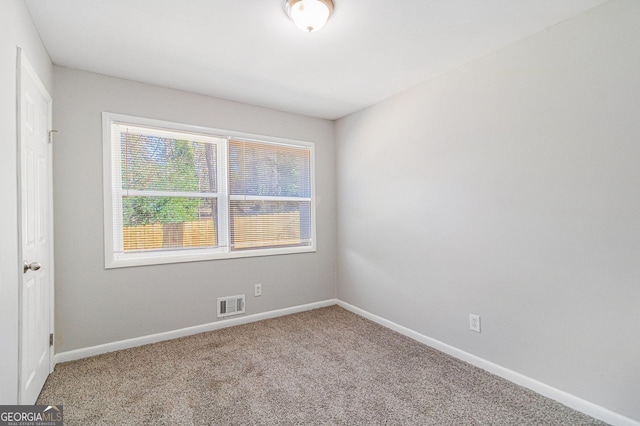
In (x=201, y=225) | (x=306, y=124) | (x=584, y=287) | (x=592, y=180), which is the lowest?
(x=584, y=287)

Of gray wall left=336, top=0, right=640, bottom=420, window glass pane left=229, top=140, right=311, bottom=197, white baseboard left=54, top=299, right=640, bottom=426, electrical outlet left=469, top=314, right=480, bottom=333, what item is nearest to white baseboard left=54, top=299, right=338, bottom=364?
white baseboard left=54, top=299, right=640, bottom=426

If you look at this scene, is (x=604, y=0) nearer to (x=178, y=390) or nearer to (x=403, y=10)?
(x=403, y=10)

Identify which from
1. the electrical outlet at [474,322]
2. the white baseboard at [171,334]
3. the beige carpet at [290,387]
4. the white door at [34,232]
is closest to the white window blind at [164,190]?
the white door at [34,232]

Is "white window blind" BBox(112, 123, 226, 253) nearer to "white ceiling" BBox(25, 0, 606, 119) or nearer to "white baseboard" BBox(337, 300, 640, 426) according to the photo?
"white ceiling" BBox(25, 0, 606, 119)

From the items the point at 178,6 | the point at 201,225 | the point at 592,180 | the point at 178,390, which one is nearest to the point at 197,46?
the point at 178,6

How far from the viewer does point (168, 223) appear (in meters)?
3.01

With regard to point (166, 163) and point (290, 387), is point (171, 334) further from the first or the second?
point (166, 163)

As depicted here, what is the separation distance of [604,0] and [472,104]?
89cm

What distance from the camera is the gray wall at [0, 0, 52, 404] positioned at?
4.63ft

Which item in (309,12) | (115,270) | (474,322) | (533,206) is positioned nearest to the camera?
(309,12)

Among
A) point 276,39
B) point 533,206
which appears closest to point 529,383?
point 533,206

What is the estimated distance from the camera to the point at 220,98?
3236mm

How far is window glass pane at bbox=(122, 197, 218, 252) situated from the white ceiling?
112 cm

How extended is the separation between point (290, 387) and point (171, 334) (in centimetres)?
146
